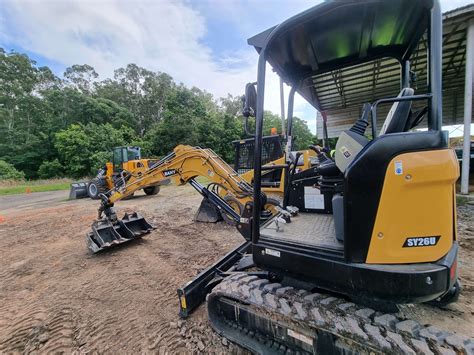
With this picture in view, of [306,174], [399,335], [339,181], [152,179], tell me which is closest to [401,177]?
[399,335]

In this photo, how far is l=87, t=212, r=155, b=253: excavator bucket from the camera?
4.10 meters

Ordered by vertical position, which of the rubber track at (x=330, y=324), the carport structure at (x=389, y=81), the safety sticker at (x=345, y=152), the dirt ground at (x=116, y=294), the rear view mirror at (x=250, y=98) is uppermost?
the carport structure at (x=389, y=81)

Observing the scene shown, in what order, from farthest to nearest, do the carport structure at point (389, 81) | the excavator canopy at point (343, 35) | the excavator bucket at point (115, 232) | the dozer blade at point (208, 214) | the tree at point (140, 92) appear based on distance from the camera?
the tree at point (140, 92) < the dozer blade at point (208, 214) < the excavator bucket at point (115, 232) < the carport structure at point (389, 81) < the excavator canopy at point (343, 35)

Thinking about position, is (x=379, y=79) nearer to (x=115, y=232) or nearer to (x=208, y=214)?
(x=208, y=214)

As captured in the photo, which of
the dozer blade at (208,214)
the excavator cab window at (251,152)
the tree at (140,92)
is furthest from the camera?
the tree at (140,92)

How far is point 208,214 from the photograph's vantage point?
241 inches

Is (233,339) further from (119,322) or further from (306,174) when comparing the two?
(306,174)

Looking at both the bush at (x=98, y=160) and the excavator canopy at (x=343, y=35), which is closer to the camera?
the excavator canopy at (x=343, y=35)

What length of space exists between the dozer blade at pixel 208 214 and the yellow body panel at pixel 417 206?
4.93 meters

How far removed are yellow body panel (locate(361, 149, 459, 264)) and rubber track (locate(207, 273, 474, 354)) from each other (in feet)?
1.19

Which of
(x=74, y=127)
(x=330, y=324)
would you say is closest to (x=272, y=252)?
(x=330, y=324)

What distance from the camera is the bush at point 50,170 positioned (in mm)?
27469

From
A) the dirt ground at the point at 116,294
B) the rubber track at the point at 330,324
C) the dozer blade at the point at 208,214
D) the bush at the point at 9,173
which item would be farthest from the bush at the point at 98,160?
the rubber track at the point at 330,324

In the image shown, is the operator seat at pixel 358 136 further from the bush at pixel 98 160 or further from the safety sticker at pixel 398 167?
the bush at pixel 98 160
